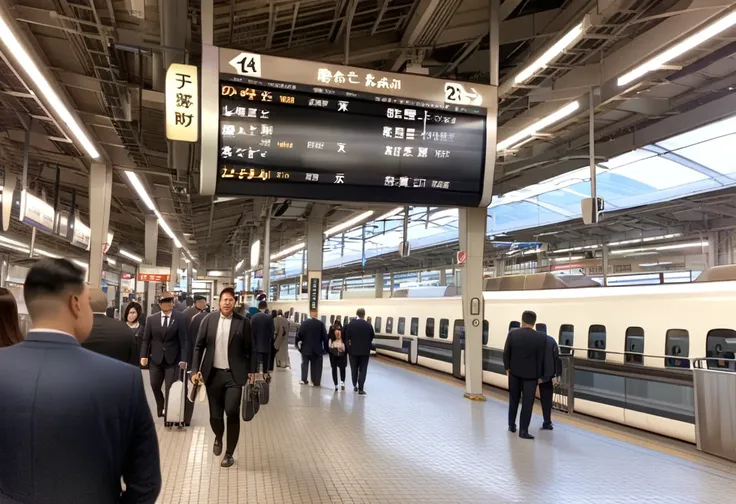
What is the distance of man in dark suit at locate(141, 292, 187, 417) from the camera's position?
24.0 ft

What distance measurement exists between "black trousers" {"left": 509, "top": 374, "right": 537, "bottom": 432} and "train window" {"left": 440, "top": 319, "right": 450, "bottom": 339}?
8260 millimetres

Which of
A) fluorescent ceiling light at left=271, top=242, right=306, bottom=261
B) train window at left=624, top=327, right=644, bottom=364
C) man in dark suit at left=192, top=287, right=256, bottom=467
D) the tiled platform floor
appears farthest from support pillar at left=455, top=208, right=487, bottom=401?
fluorescent ceiling light at left=271, top=242, right=306, bottom=261

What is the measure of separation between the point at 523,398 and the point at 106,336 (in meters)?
5.53

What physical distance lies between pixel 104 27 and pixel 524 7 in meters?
6.23

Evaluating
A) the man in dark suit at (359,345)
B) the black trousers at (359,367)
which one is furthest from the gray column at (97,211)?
the black trousers at (359,367)

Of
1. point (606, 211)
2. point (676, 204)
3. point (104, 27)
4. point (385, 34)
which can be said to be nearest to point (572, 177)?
point (606, 211)

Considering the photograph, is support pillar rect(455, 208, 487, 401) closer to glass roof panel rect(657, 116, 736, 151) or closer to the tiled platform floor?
the tiled platform floor

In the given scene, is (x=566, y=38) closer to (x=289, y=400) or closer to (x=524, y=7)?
(x=524, y=7)

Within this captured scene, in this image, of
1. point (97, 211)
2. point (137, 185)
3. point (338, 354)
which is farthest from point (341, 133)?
point (137, 185)

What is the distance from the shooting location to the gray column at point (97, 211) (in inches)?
484

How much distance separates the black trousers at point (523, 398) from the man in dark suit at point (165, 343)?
15.0ft

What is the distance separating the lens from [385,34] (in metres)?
8.71

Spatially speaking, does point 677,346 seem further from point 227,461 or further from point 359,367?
point 227,461

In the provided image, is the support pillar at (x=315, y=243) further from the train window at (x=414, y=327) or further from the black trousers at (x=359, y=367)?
the black trousers at (x=359, y=367)
